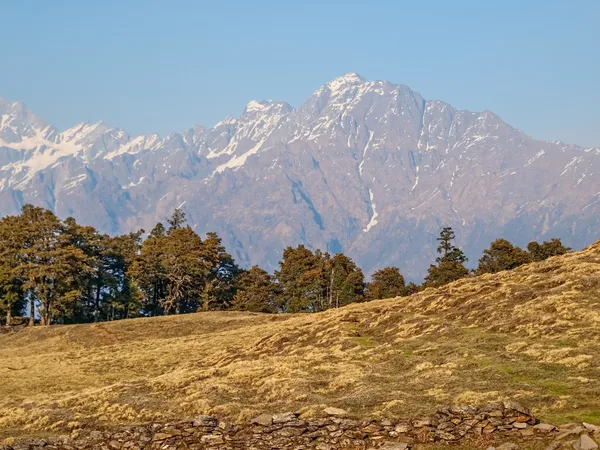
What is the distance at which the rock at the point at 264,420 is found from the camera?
32.2 meters

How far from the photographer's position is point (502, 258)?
451 ft

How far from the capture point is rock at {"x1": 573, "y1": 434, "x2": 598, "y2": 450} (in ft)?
82.9

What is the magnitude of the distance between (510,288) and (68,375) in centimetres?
3809

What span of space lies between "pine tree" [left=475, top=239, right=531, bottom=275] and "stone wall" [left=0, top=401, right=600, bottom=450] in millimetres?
108181

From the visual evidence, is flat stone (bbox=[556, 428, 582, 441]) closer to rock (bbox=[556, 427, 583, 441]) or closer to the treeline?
rock (bbox=[556, 427, 583, 441])

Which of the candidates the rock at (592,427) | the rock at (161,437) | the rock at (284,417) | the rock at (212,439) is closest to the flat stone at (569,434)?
the rock at (592,427)

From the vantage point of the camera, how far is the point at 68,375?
6088 centimetres

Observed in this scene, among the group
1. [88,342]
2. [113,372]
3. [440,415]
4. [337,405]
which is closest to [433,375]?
[337,405]

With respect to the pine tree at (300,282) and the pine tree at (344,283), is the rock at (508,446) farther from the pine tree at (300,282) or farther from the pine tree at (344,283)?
the pine tree at (300,282)

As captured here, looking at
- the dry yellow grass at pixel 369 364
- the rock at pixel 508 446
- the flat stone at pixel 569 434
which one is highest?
the dry yellow grass at pixel 369 364

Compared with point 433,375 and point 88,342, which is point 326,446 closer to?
point 433,375

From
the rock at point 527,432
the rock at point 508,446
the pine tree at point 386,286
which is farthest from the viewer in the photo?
the pine tree at point 386,286

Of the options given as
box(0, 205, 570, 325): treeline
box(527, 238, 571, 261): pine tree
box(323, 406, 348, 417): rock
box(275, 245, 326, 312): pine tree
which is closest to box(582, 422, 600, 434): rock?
box(323, 406, 348, 417): rock

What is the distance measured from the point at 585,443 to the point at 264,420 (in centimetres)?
1361
